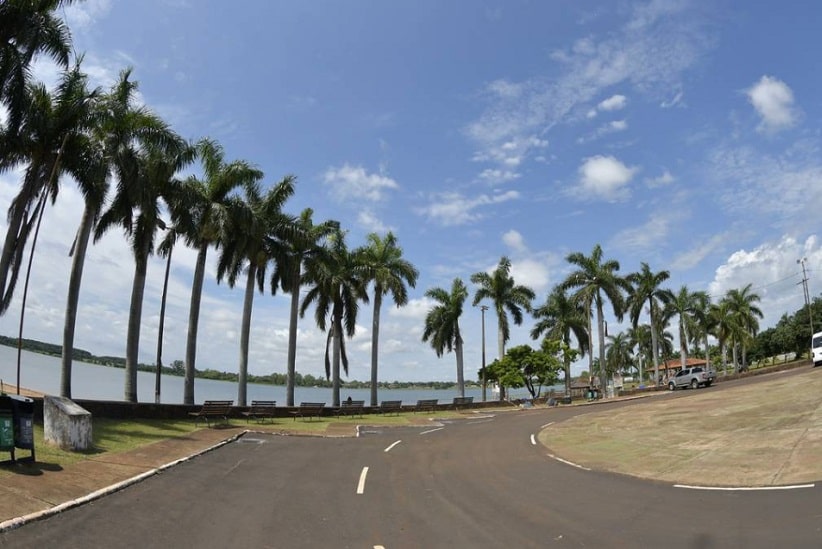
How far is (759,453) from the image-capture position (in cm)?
1292

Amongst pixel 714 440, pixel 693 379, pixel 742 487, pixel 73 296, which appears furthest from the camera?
pixel 693 379

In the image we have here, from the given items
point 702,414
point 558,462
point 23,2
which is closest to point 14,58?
→ point 23,2

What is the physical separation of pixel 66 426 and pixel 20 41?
14.4 m

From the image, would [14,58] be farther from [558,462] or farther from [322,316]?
[322,316]

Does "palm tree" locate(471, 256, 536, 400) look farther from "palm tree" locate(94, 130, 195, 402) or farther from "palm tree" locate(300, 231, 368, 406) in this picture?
"palm tree" locate(94, 130, 195, 402)

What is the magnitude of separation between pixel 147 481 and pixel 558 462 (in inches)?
407

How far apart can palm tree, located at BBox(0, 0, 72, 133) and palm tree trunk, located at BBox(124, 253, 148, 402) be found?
6384 mm

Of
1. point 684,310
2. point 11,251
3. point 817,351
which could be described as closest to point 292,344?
point 11,251

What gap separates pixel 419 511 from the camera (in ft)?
32.5

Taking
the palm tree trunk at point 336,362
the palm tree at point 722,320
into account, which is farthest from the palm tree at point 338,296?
the palm tree at point 722,320

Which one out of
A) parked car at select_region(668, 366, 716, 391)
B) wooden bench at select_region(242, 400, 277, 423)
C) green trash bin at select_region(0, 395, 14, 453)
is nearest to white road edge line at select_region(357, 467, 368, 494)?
green trash bin at select_region(0, 395, 14, 453)

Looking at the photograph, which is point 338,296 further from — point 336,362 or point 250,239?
point 250,239

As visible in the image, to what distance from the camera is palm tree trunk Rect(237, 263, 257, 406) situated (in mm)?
34750

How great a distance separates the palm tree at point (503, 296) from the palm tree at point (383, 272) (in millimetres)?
10460
